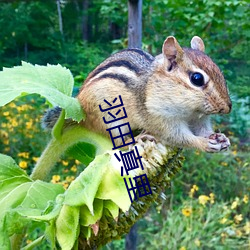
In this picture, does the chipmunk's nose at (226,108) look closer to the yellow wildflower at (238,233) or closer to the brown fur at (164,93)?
the brown fur at (164,93)

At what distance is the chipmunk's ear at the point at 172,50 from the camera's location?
0.66 meters

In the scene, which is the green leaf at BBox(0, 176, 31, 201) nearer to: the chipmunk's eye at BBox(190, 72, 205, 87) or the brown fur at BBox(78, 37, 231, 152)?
the brown fur at BBox(78, 37, 231, 152)

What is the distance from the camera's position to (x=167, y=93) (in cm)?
70

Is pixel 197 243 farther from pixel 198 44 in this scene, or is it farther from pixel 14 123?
pixel 198 44

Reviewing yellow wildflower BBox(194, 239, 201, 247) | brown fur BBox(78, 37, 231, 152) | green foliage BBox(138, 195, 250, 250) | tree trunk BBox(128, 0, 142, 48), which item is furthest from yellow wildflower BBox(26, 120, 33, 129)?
brown fur BBox(78, 37, 231, 152)

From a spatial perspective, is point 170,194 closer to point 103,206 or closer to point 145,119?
point 145,119

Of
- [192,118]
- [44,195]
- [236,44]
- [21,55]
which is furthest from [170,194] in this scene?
[44,195]

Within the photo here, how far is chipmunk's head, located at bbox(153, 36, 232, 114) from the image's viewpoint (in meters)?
0.61

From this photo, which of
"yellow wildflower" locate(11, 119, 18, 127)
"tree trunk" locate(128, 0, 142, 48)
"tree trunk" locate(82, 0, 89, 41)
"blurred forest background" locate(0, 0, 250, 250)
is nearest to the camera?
"tree trunk" locate(128, 0, 142, 48)

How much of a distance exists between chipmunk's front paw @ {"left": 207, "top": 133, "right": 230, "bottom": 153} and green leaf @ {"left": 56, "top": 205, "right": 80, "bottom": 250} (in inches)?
8.1

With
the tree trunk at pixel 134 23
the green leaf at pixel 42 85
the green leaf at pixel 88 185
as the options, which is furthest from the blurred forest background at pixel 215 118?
the green leaf at pixel 88 185

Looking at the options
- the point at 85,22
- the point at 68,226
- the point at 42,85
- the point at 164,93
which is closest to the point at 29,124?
the point at 164,93

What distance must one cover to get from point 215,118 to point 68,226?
5.44ft

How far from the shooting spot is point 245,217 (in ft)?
7.83
